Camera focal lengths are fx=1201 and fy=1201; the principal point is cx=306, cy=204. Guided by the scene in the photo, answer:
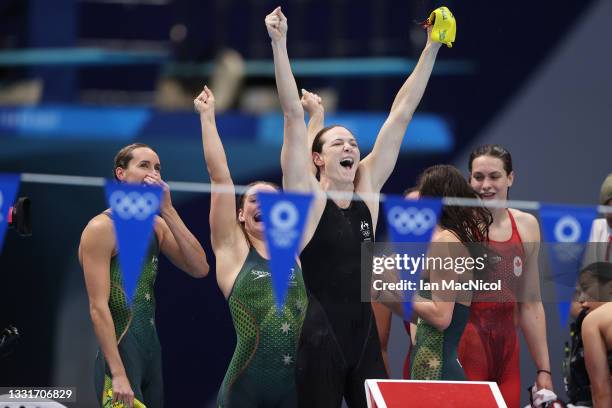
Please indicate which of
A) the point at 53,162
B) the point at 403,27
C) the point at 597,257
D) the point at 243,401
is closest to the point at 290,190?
the point at 243,401

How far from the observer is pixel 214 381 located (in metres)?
6.84

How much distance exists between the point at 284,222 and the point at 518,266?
1.22 meters

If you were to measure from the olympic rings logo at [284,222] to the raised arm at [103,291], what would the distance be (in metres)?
0.79

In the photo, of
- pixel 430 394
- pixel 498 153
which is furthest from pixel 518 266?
pixel 430 394

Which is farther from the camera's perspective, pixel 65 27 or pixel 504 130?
pixel 65 27

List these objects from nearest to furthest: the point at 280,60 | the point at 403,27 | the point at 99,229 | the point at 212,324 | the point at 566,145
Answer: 1. the point at 280,60
2. the point at 99,229
3. the point at 212,324
4. the point at 566,145
5. the point at 403,27

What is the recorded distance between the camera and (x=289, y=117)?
5492 millimetres

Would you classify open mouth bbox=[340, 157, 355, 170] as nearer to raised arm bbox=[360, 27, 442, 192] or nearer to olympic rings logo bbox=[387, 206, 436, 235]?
Answer: raised arm bbox=[360, 27, 442, 192]

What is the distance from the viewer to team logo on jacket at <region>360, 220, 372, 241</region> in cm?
566

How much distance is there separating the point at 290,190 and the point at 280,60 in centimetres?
62

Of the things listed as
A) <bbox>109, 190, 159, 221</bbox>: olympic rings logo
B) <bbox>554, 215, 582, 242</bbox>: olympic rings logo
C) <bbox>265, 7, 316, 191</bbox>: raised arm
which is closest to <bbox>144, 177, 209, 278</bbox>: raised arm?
<bbox>109, 190, 159, 221</bbox>: olympic rings logo

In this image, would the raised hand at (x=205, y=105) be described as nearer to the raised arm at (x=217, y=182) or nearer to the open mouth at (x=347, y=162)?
the raised arm at (x=217, y=182)

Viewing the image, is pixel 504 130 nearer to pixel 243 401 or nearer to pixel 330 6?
pixel 330 6

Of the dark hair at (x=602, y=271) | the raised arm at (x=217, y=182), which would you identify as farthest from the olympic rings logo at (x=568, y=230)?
the raised arm at (x=217, y=182)
